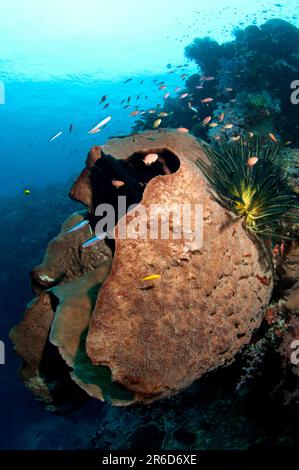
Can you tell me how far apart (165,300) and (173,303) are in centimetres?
10

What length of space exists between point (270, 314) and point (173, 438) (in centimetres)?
363

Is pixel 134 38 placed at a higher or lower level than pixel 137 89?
higher

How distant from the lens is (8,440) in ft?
51.5

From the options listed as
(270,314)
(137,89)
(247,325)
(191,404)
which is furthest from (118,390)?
(137,89)

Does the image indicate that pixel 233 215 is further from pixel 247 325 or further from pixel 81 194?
pixel 81 194

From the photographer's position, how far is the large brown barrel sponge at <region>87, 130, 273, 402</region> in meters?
3.24

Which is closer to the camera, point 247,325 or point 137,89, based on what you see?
point 247,325

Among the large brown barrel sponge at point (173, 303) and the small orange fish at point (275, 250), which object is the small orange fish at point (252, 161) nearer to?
the large brown barrel sponge at point (173, 303)

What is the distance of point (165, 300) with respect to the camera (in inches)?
133

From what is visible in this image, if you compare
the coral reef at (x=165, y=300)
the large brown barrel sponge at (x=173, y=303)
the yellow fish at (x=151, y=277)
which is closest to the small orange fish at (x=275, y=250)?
the coral reef at (x=165, y=300)

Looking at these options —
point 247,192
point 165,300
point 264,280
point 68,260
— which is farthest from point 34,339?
point 247,192

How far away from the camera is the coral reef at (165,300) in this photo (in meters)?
3.25

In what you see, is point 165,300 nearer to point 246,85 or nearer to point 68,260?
point 68,260

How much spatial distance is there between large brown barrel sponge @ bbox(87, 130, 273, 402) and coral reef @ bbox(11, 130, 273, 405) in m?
0.01
